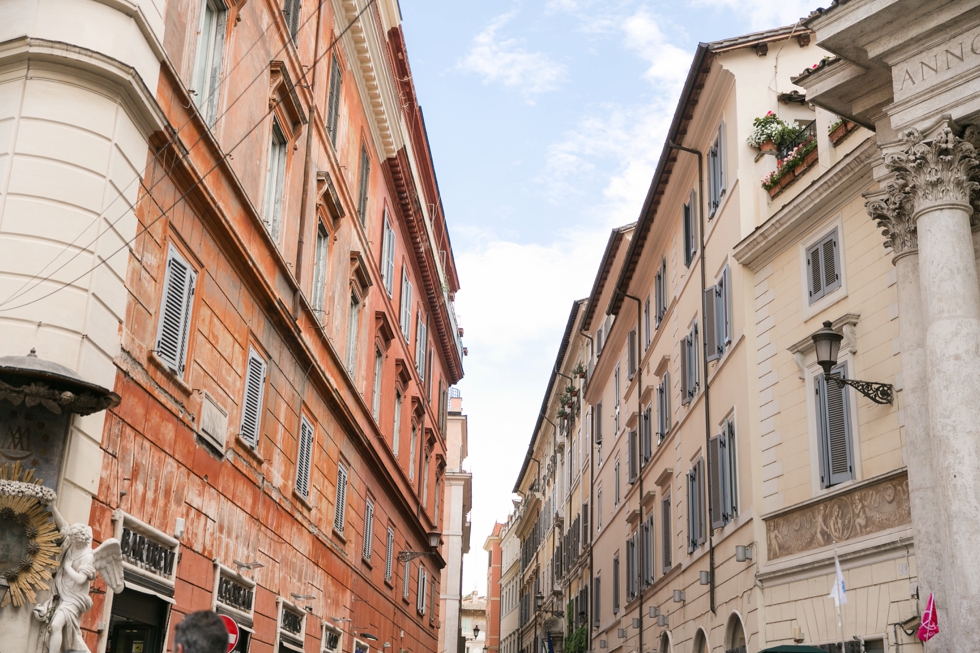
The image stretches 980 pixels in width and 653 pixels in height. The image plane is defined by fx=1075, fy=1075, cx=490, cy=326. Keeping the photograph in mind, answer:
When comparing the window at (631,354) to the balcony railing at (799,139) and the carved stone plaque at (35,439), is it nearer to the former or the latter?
the balcony railing at (799,139)

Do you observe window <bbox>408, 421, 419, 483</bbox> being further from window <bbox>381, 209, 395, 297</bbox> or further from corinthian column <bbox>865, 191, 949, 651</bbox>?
corinthian column <bbox>865, 191, 949, 651</bbox>

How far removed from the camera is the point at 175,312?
12.0m

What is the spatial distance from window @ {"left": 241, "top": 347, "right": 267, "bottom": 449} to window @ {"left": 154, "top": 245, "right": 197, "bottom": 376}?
102 inches

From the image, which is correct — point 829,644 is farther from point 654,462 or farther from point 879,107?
point 654,462

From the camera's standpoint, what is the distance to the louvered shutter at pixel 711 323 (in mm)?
20516

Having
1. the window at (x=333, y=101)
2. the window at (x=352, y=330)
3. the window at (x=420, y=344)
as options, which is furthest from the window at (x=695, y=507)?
the window at (x=420, y=344)

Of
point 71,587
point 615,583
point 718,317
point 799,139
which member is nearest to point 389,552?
point 615,583

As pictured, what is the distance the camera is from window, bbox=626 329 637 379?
1248 inches

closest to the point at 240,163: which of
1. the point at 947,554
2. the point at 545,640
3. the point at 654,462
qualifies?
the point at 947,554

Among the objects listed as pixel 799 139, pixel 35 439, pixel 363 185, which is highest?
pixel 363 185

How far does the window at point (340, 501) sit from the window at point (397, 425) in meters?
7.03

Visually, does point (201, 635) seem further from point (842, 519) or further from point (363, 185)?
point (363, 185)

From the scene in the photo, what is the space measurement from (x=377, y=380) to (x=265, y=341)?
11.2m

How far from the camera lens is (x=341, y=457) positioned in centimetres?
2150
